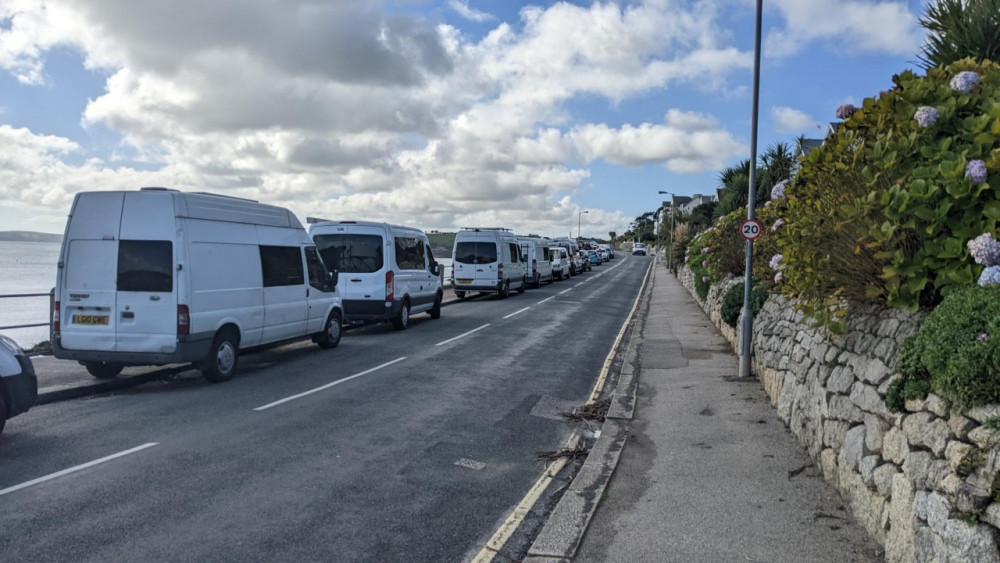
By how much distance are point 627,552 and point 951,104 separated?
13.7 feet

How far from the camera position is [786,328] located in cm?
868

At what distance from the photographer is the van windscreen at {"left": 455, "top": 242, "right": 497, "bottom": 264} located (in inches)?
1078

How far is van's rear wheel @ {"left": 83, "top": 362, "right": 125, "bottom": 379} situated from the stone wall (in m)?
9.15

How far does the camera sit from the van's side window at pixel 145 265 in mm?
9562

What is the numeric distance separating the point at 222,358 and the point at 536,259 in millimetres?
26830

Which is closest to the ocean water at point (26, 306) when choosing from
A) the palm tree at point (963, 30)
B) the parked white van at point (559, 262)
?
the palm tree at point (963, 30)

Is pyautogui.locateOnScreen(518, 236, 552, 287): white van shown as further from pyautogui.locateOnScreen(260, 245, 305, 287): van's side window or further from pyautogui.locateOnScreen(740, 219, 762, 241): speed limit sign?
pyautogui.locateOnScreen(740, 219, 762, 241): speed limit sign

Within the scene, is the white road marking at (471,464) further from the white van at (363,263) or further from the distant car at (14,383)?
the white van at (363,263)

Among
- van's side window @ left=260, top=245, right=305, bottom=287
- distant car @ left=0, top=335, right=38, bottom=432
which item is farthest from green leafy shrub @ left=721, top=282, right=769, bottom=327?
distant car @ left=0, top=335, right=38, bottom=432

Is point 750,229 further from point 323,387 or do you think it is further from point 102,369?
point 102,369

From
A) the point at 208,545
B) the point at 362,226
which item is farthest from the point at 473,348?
the point at 208,545

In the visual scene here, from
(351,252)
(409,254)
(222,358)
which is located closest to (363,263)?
(351,252)

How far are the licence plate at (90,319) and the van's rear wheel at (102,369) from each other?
0.69m

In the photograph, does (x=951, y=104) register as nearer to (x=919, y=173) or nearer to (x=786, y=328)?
(x=919, y=173)
